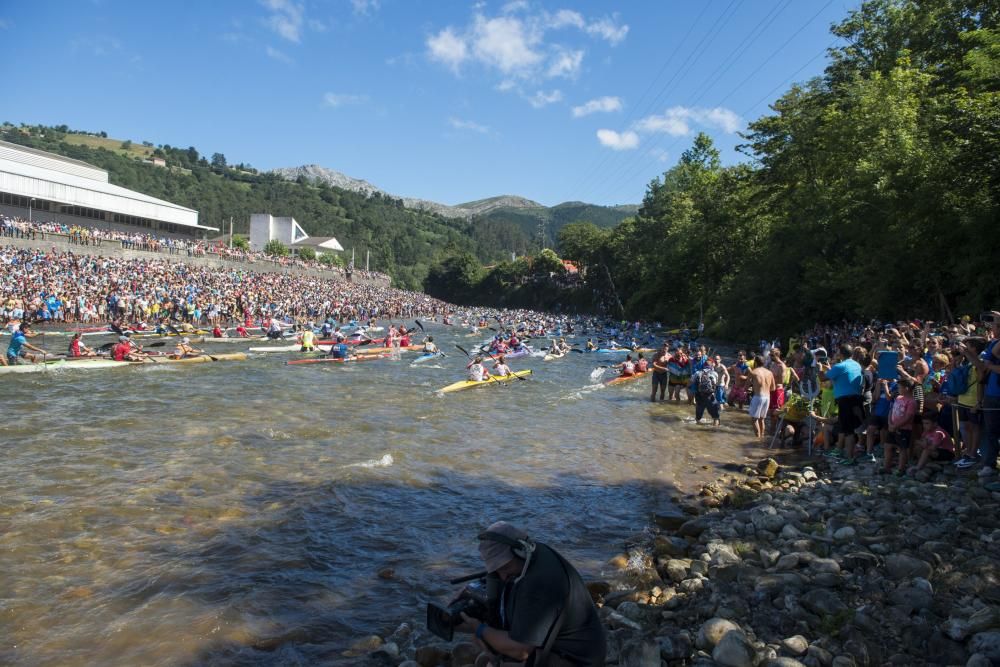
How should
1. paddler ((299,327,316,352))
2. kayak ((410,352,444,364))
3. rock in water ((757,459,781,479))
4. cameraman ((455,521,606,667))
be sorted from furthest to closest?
1. paddler ((299,327,316,352))
2. kayak ((410,352,444,364))
3. rock in water ((757,459,781,479))
4. cameraman ((455,521,606,667))

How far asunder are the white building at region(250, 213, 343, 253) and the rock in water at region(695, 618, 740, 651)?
122m

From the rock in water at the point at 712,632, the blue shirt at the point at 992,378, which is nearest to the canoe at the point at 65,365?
the rock in water at the point at 712,632

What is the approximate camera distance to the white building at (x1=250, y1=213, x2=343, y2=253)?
123 metres

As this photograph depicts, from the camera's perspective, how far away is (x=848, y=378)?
10.3 metres

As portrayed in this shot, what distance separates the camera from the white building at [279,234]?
12344 centimetres

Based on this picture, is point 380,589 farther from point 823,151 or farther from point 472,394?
point 823,151

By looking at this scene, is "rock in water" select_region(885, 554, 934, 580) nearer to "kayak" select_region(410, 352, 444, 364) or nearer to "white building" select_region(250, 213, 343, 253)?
"kayak" select_region(410, 352, 444, 364)

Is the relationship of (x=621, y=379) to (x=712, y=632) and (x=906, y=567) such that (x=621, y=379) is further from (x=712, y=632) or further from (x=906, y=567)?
(x=712, y=632)

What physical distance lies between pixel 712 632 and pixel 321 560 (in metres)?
4.72

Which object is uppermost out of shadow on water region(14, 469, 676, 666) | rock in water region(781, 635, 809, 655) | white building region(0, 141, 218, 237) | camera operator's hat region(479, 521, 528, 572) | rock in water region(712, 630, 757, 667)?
white building region(0, 141, 218, 237)

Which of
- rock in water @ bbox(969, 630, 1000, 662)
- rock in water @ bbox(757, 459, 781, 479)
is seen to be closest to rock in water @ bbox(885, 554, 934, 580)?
rock in water @ bbox(969, 630, 1000, 662)

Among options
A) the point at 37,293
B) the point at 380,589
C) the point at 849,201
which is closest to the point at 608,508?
the point at 380,589

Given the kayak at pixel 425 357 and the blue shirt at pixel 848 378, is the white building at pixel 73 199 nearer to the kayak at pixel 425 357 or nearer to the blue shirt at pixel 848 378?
the kayak at pixel 425 357

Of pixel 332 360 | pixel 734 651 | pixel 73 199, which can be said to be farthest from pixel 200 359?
pixel 73 199
